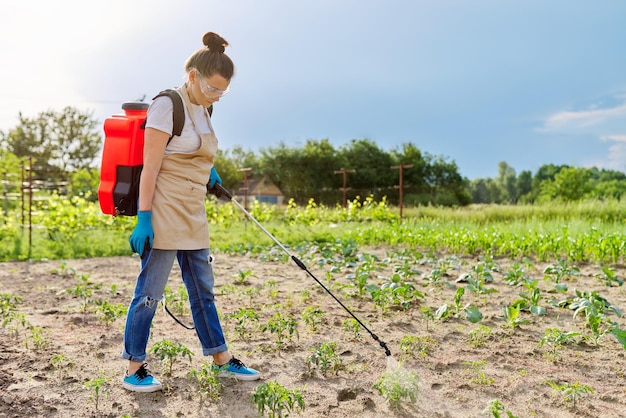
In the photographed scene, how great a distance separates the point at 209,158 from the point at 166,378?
120cm

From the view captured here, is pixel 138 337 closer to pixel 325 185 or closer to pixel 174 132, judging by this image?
pixel 174 132

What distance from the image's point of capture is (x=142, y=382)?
2.69 metres

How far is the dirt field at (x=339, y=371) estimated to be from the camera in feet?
8.30

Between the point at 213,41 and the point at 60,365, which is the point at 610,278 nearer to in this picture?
the point at 213,41

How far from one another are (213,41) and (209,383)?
5.57 ft

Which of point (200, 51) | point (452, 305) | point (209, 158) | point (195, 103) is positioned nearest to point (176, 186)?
point (209, 158)

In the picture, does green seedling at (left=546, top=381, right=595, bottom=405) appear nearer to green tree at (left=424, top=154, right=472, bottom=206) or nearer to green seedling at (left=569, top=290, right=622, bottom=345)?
green seedling at (left=569, top=290, right=622, bottom=345)

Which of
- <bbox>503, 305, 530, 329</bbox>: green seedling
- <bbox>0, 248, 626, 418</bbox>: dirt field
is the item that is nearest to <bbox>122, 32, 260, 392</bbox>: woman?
<bbox>0, 248, 626, 418</bbox>: dirt field

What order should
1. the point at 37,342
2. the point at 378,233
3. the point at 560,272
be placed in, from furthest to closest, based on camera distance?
the point at 378,233 < the point at 560,272 < the point at 37,342

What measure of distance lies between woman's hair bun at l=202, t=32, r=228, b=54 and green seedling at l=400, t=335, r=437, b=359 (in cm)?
195

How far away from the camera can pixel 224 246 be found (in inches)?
347

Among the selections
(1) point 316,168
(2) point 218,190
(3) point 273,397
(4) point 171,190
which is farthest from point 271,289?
(1) point 316,168

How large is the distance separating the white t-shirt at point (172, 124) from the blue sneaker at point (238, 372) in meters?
1.15

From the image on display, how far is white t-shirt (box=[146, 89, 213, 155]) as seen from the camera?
97.3 inches
